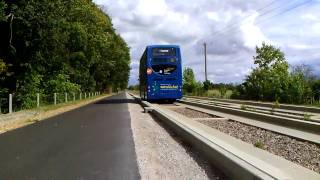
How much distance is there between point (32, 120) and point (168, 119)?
7.99 m

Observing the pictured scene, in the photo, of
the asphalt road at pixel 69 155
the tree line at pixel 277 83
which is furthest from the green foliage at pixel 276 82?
the asphalt road at pixel 69 155

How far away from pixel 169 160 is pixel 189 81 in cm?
8835

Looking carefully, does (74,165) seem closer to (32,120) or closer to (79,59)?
(32,120)

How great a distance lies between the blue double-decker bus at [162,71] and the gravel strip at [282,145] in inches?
898

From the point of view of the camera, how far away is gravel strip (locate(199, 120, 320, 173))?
996 centimetres

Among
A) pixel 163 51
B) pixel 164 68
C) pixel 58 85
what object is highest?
pixel 163 51

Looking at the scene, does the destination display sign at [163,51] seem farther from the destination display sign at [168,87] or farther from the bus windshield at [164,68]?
the destination display sign at [168,87]

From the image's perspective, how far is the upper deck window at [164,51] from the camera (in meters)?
40.0

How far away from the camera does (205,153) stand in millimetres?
11062

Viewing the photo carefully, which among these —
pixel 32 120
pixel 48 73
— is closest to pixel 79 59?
pixel 48 73

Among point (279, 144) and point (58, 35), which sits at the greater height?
point (58, 35)

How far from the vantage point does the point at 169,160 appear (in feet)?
35.4

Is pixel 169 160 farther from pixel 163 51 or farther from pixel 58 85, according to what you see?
pixel 58 85

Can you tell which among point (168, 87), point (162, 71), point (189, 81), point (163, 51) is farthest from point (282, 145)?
point (189, 81)
